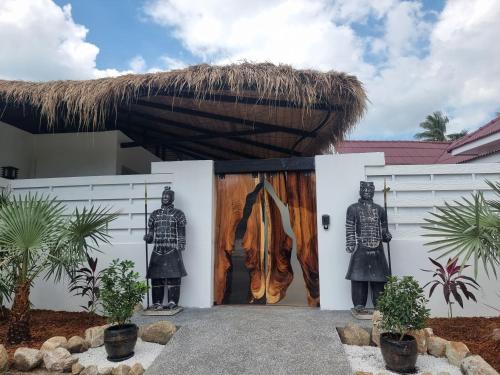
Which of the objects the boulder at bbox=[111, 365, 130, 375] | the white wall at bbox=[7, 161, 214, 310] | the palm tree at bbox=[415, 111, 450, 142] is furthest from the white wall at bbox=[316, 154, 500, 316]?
the palm tree at bbox=[415, 111, 450, 142]

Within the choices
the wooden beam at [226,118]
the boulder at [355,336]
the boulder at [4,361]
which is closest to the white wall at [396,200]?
the boulder at [355,336]

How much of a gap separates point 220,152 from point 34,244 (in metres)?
5.40

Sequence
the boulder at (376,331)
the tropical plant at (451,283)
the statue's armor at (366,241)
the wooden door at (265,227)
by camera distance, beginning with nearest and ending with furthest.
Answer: the boulder at (376,331), the tropical plant at (451,283), the statue's armor at (366,241), the wooden door at (265,227)

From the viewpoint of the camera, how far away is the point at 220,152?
830cm

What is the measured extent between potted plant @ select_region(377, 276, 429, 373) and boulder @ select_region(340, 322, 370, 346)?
474mm

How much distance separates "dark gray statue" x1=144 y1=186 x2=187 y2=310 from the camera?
422 cm

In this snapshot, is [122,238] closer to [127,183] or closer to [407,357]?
[127,183]

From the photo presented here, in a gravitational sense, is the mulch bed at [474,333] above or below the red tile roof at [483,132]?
below

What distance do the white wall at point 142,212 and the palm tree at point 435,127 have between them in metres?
24.5

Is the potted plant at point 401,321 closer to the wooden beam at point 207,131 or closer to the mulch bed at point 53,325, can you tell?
the mulch bed at point 53,325

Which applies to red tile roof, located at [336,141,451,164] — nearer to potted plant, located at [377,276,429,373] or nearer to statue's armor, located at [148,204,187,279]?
statue's armor, located at [148,204,187,279]

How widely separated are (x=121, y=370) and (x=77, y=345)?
721 mm

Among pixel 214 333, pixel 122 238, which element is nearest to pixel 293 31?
pixel 122 238

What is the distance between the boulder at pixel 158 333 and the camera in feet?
11.1
